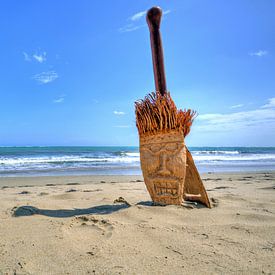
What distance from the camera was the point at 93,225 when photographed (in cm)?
252

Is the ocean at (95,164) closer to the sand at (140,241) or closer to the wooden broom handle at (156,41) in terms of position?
the wooden broom handle at (156,41)

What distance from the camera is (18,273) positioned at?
1.60 m

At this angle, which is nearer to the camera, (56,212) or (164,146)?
(56,212)

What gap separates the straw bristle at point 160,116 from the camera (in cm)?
337

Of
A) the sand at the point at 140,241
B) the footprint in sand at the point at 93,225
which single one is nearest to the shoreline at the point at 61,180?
the sand at the point at 140,241

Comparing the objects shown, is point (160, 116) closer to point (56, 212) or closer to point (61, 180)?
point (56, 212)

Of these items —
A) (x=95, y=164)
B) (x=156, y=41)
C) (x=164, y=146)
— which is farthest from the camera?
(x=95, y=164)

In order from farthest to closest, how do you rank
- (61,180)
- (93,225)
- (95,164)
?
1. (95,164)
2. (61,180)
3. (93,225)

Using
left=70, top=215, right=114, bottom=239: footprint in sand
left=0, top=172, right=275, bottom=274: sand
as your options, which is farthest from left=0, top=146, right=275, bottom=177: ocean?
left=70, top=215, right=114, bottom=239: footprint in sand

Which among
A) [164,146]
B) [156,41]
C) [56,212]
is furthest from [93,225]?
[156,41]

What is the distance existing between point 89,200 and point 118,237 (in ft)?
6.60

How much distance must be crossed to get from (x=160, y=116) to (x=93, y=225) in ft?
5.07

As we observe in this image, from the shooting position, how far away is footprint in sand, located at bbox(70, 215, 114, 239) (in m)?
2.33

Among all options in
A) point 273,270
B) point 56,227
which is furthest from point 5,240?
point 273,270
